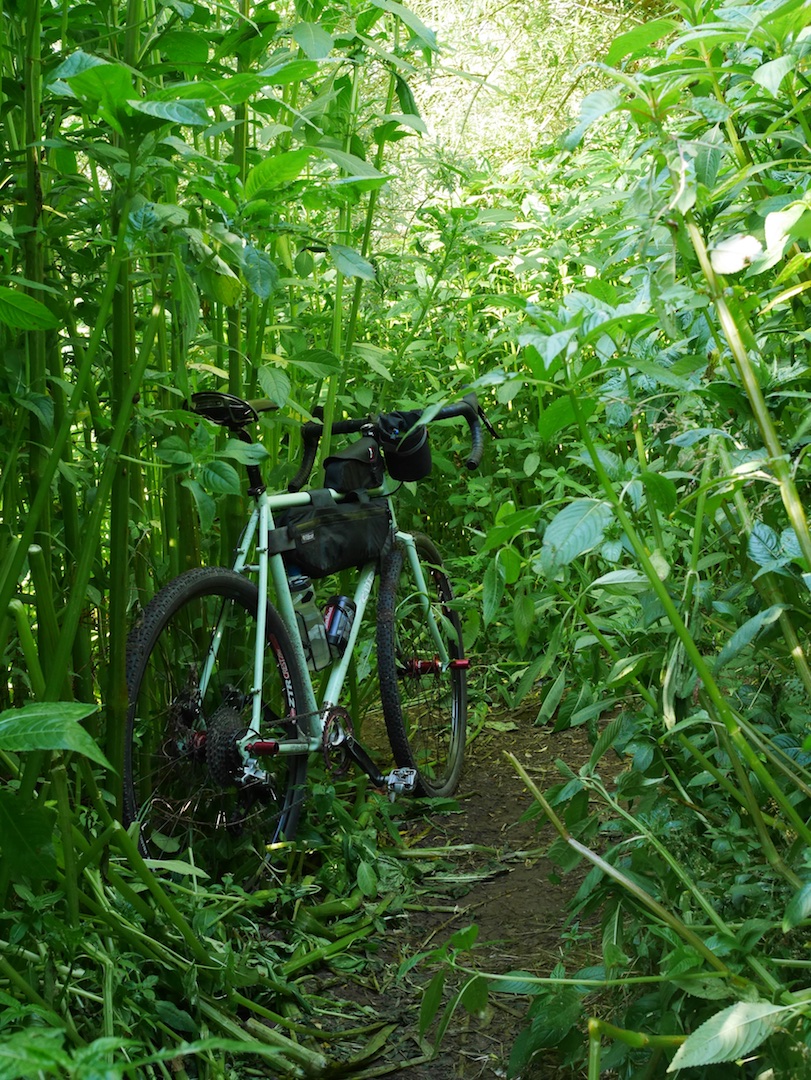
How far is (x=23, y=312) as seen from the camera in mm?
1064

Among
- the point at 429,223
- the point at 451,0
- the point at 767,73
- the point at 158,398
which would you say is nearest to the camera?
the point at 767,73

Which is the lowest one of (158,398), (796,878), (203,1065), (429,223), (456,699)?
(456,699)

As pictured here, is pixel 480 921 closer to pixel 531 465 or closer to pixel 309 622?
pixel 309 622

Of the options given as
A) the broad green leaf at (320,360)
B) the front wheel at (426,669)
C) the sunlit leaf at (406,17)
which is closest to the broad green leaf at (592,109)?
the sunlit leaf at (406,17)

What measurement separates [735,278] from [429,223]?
2.37 metres

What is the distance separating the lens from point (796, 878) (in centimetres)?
108

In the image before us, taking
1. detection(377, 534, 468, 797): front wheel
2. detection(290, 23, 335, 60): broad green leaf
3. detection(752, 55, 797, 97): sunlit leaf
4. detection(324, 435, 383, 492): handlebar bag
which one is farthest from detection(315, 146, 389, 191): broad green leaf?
detection(377, 534, 468, 797): front wheel

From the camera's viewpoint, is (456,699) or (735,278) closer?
(735,278)

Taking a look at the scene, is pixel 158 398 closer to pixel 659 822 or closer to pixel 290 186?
pixel 290 186

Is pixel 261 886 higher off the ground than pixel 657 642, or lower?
lower

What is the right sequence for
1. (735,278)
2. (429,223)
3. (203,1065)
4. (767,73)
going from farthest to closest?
(429,223)
(203,1065)
(735,278)
(767,73)

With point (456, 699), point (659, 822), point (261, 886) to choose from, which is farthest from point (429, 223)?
point (659, 822)

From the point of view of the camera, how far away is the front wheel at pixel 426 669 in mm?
2721

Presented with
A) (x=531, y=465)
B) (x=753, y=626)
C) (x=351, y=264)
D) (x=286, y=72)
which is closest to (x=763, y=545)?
(x=753, y=626)
